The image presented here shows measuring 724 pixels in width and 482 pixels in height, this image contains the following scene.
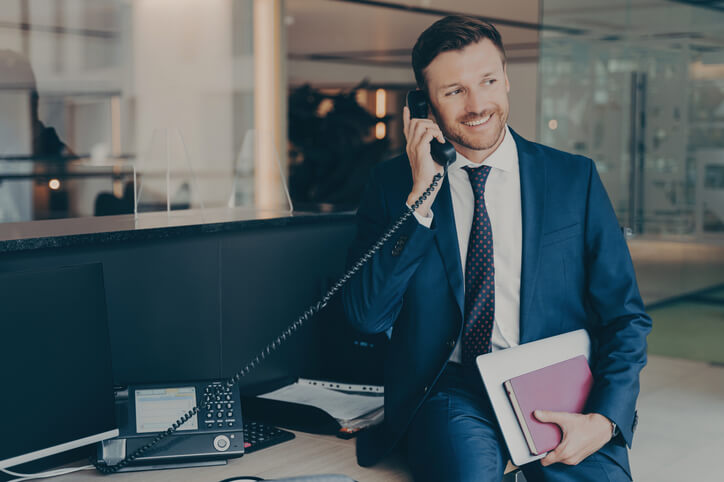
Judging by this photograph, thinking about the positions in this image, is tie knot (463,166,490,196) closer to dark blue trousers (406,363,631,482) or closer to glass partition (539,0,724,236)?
dark blue trousers (406,363,631,482)

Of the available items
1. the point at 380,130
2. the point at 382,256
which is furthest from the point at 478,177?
the point at 380,130

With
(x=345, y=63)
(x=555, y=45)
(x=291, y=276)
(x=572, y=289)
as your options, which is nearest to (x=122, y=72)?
(x=555, y=45)

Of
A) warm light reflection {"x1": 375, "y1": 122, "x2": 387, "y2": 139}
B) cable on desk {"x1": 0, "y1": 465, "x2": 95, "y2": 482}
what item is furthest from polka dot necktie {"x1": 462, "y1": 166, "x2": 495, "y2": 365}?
warm light reflection {"x1": 375, "y1": 122, "x2": 387, "y2": 139}

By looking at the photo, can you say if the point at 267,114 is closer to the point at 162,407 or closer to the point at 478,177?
the point at 478,177

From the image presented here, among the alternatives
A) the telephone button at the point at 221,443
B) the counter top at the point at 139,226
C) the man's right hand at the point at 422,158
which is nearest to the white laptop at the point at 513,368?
the man's right hand at the point at 422,158

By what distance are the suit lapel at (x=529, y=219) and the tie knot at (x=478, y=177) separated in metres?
0.09

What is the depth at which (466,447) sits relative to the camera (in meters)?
1.70

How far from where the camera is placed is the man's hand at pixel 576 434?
5.53 ft

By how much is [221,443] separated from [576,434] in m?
0.76

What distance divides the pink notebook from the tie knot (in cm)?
44

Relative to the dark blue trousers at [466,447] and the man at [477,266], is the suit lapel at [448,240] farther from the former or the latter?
the dark blue trousers at [466,447]

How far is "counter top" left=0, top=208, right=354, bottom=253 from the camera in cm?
186

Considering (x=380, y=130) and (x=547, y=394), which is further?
(x=380, y=130)

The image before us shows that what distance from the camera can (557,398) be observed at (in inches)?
68.9
